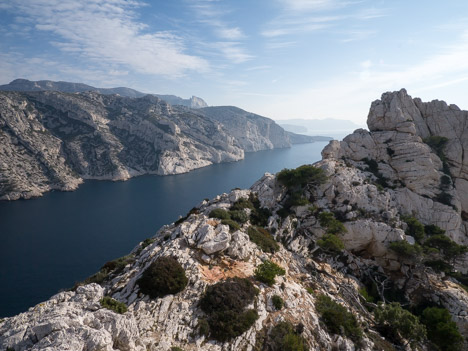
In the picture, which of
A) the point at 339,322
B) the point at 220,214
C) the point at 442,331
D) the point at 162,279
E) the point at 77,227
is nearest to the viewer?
the point at 162,279

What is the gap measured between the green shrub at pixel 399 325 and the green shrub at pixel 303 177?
23905mm

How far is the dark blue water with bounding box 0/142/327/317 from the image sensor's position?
5509cm

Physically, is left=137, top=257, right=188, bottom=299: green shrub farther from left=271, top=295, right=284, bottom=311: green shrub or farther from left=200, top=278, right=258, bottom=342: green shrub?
left=271, top=295, right=284, bottom=311: green shrub

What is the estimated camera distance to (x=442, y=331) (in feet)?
84.4

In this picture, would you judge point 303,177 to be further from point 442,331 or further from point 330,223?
point 442,331

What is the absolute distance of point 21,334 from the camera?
1210cm

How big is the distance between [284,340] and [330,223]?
2450 cm

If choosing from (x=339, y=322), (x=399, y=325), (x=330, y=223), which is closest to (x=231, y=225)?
(x=339, y=322)

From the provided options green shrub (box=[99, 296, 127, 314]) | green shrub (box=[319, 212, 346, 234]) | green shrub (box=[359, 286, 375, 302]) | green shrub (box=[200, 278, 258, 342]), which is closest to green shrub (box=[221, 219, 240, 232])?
green shrub (box=[200, 278, 258, 342])

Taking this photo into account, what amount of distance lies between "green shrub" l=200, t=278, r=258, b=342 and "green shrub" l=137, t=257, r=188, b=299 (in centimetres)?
234

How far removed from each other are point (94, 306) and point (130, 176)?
165052 mm

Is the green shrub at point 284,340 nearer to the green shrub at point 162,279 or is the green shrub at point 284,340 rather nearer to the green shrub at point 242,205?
the green shrub at point 162,279

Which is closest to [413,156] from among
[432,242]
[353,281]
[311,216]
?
[432,242]

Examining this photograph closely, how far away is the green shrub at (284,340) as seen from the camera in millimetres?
16859
